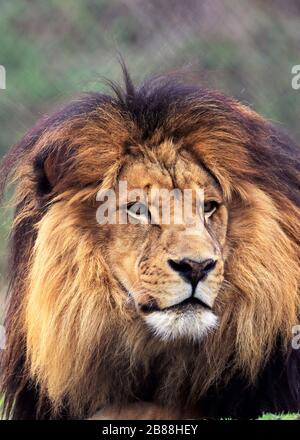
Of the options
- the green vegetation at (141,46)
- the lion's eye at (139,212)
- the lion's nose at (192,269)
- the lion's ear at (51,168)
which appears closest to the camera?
the lion's nose at (192,269)

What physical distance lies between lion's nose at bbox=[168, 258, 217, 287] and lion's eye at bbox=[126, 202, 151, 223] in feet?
0.93

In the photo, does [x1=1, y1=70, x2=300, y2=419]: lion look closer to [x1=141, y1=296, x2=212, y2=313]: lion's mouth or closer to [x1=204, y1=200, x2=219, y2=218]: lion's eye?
[x1=204, y1=200, x2=219, y2=218]: lion's eye

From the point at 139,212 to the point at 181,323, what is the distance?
0.48 m

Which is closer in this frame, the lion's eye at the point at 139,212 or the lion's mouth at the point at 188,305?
the lion's mouth at the point at 188,305

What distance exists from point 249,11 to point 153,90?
7343 millimetres

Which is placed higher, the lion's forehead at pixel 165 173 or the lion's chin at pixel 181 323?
the lion's forehead at pixel 165 173

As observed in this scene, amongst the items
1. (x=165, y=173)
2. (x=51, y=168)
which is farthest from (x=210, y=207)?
(x=51, y=168)

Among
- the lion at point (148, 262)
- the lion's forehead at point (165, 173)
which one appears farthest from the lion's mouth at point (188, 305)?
the lion's forehead at point (165, 173)

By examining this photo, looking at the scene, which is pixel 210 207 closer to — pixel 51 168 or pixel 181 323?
pixel 181 323

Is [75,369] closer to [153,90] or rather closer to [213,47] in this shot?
[153,90]

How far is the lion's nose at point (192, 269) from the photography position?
436 centimetres

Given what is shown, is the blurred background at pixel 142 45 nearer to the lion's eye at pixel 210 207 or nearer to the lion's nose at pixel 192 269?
the lion's eye at pixel 210 207

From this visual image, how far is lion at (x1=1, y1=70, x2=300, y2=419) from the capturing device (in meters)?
4.66

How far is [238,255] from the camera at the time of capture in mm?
4750
